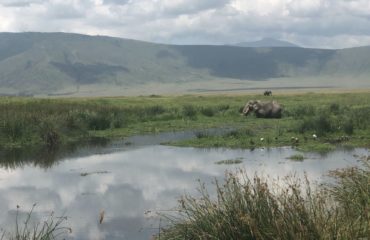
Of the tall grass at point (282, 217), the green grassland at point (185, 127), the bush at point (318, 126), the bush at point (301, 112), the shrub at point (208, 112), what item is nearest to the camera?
the tall grass at point (282, 217)

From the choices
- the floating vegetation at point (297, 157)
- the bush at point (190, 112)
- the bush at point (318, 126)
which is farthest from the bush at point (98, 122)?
the floating vegetation at point (297, 157)

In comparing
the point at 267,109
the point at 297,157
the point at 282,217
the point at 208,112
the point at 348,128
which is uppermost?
the point at 282,217

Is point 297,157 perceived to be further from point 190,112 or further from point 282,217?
point 190,112

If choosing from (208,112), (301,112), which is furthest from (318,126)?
(208,112)

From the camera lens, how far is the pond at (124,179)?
12.6 metres

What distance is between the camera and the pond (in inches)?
496

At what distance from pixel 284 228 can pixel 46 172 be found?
12.7 meters

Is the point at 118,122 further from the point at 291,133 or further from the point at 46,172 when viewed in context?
the point at 46,172

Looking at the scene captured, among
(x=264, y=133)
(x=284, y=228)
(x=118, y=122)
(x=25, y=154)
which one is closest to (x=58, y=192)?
(x=25, y=154)

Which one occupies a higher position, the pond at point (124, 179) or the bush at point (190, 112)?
the bush at point (190, 112)

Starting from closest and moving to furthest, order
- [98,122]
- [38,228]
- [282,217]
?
[282,217]
[38,228]
[98,122]

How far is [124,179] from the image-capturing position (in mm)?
17281

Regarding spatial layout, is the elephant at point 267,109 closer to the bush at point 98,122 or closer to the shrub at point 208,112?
the shrub at point 208,112

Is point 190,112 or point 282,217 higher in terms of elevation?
point 282,217
